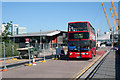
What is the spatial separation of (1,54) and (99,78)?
15945 millimetres

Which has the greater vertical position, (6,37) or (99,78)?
(6,37)

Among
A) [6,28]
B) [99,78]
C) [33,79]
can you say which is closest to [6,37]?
[6,28]

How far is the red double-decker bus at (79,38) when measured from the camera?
17.8 m

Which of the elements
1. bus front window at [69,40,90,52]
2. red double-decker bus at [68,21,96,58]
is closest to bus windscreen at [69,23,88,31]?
red double-decker bus at [68,21,96,58]

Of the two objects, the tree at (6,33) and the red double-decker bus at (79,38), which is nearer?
the red double-decker bus at (79,38)

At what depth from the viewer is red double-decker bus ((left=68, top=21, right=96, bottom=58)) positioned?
58.3 feet

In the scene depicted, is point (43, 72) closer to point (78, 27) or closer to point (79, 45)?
point (79, 45)

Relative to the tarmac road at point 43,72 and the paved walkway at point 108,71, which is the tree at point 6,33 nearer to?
the tarmac road at point 43,72

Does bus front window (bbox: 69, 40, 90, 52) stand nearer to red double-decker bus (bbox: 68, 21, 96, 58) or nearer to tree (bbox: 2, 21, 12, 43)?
red double-decker bus (bbox: 68, 21, 96, 58)

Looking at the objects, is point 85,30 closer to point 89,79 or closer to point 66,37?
point 66,37

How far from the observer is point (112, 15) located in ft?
347

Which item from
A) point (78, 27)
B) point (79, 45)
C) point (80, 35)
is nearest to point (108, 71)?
point (80, 35)

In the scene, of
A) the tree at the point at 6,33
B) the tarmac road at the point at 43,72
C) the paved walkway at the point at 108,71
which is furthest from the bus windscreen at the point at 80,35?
the tree at the point at 6,33

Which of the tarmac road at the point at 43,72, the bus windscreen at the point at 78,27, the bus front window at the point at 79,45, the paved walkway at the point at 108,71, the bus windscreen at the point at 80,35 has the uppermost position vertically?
the bus windscreen at the point at 78,27
